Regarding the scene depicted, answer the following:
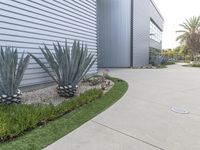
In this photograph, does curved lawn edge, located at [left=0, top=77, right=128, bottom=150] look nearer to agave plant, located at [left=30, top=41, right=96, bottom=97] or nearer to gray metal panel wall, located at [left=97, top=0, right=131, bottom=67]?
agave plant, located at [left=30, top=41, right=96, bottom=97]

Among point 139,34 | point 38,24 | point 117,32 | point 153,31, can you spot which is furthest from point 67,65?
point 153,31

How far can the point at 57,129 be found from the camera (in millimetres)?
3803

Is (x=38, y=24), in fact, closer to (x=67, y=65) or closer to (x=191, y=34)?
(x=67, y=65)

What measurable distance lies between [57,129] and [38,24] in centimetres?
409

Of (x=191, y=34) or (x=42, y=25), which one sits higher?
(x=191, y=34)

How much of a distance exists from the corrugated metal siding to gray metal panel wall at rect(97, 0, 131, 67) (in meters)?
9.21

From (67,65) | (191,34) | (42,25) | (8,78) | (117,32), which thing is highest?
(191,34)

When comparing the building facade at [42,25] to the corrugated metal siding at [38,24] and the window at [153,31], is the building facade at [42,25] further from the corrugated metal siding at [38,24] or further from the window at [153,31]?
the window at [153,31]

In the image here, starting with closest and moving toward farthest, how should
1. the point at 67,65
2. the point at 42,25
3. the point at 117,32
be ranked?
the point at 67,65 → the point at 42,25 → the point at 117,32

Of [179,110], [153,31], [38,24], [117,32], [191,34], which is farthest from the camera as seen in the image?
[191,34]

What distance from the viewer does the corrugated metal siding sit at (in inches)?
226

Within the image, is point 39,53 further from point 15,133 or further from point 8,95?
point 15,133

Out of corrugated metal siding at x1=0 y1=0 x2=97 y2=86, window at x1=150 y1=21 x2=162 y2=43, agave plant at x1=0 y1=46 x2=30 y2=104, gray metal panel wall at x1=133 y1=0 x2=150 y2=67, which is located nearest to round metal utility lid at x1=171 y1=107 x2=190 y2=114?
A: agave plant at x1=0 y1=46 x2=30 y2=104

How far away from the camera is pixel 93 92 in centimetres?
621
